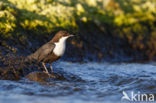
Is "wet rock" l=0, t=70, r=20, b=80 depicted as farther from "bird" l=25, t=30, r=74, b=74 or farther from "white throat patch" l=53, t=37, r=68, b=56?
"white throat patch" l=53, t=37, r=68, b=56

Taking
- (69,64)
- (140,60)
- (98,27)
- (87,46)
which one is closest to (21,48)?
(69,64)

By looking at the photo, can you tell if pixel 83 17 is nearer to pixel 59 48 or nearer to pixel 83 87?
pixel 59 48

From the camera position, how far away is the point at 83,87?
23.0 ft

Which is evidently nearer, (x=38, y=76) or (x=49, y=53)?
(x=38, y=76)

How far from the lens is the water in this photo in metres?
6.01

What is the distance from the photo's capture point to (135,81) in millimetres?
7648

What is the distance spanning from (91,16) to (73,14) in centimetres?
93

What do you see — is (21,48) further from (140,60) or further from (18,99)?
(140,60)

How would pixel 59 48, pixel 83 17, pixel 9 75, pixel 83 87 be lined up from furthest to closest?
pixel 83 17
pixel 59 48
pixel 9 75
pixel 83 87

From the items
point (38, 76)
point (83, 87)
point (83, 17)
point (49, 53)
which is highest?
point (83, 17)

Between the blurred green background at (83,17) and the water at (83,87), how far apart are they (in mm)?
1688

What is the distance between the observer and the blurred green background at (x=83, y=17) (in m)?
9.48

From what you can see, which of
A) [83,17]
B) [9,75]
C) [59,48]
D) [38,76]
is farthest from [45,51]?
[83,17]

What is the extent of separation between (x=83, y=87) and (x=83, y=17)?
483cm
